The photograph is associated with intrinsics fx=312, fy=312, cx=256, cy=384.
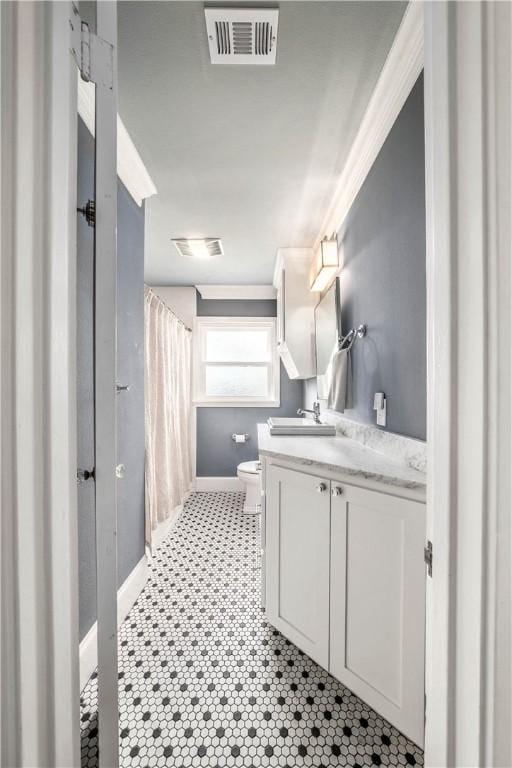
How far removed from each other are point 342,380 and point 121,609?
5.47 feet

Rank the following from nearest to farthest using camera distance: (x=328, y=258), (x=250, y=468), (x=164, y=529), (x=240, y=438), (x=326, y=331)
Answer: (x=328, y=258)
(x=326, y=331)
(x=164, y=529)
(x=250, y=468)
(x=240, y=438)

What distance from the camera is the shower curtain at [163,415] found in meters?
2.16

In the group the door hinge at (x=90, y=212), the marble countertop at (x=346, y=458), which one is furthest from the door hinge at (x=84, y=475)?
the marble countertop at (x=346, y=458)

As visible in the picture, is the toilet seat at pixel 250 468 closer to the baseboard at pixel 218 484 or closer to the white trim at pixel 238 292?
the baseboard at pixel 218 484

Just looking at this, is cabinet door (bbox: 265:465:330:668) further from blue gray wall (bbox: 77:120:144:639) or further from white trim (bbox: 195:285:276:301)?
white trim (bbox: 195:285:276:301)

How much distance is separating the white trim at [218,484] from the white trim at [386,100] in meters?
2.90

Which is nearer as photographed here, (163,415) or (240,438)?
(163,415)

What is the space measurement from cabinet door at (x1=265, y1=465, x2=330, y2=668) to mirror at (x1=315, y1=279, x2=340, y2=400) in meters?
1.04

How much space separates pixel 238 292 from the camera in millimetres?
3656

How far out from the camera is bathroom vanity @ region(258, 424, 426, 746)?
0.94 metres

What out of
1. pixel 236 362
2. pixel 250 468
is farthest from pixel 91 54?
pixel 236 362

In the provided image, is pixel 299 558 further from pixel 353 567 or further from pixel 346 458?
pixel 346 458
